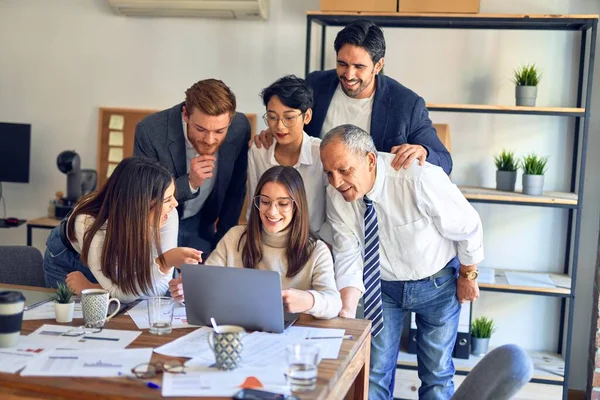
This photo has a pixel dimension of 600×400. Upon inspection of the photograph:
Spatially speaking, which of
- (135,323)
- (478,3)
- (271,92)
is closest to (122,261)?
(135,323)

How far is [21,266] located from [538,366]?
247 cm

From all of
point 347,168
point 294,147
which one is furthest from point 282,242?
point 294,147

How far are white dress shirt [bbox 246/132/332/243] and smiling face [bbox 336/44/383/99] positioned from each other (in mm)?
239

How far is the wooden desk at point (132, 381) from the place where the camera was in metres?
1.59

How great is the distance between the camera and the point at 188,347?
6.15 ft

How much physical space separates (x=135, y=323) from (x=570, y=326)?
2.32 meters

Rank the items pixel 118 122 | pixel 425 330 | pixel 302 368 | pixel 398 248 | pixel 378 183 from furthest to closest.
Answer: pixel 118 122 < pixel 425 330 < pixel 398 248 < pixel 378 183 < pixel 302 368

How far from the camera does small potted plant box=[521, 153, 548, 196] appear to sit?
363cm

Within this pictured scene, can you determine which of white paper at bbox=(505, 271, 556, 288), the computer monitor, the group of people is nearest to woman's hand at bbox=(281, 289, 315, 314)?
the group of people

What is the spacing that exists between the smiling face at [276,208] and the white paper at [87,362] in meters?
0.66

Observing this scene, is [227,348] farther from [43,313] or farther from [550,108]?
[550,108]

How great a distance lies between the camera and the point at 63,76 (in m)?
4.45

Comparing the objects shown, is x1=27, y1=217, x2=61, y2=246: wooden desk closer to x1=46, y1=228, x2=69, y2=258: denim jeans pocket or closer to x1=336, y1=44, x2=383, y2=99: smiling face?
x1=46, y1=228, x2=69, y2=258: denim jeans pocket

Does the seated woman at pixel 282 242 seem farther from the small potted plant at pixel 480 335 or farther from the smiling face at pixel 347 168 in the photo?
the small potted plant at pixel 480 335
